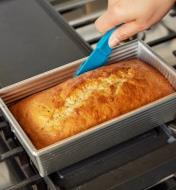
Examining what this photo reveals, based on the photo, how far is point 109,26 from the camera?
76 centimetres

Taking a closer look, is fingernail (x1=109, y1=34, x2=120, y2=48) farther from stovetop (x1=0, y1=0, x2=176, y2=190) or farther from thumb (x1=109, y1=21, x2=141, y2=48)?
stovetop (x1=0, y1=0, x2=176, y2=190)

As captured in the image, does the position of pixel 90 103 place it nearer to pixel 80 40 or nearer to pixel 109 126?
pixel 109 126

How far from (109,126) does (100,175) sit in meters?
0.08

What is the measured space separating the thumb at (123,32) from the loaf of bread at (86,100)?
4 cm

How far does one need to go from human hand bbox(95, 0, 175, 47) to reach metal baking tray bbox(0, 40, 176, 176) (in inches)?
1.1

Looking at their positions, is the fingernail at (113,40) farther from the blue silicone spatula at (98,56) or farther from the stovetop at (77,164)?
the stovetop at (77,164)

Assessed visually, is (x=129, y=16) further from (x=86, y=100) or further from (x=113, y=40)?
(x=86, y=100)

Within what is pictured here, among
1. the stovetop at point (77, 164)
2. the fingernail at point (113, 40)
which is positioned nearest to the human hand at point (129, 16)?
the fingernail at point (113, 40)

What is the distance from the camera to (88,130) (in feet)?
1.99

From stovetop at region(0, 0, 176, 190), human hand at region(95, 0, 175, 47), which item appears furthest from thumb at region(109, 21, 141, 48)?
stovetop at region(0, 0, 176, 190)

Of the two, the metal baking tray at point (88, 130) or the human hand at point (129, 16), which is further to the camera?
the human hand at point (129, 16)

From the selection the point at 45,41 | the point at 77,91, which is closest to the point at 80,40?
the point at 45,41

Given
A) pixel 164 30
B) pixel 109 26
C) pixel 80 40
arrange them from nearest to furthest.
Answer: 1. pixel 109 26
2. pixel 80 40
3. pixel 164 30

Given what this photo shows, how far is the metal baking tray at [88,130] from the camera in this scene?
60cm
